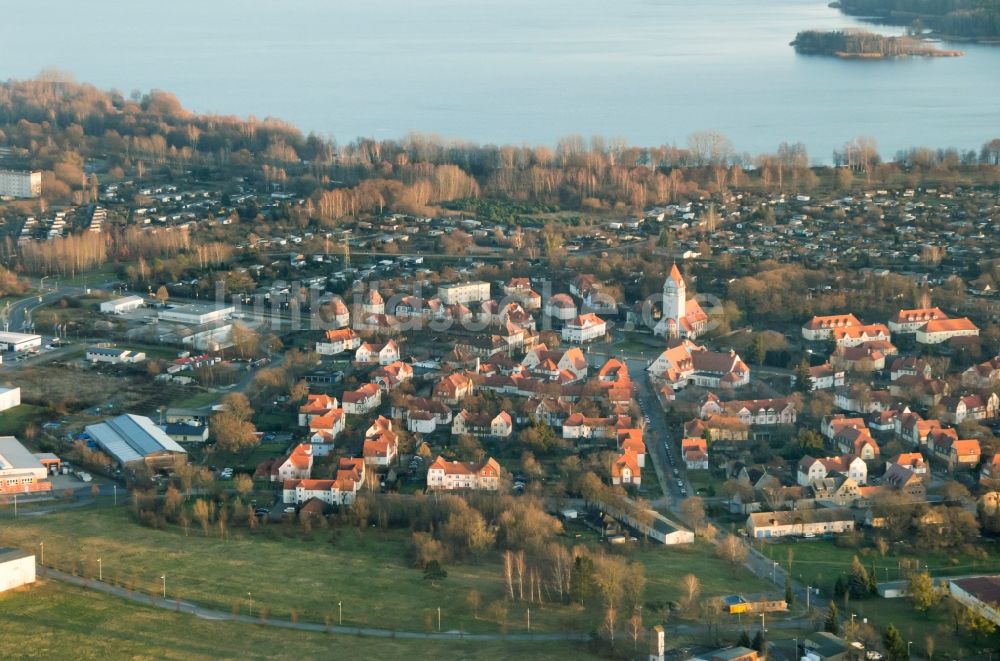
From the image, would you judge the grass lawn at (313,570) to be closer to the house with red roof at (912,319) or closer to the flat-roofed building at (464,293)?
the house with red roof at (912,319)

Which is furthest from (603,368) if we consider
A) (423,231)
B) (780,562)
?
(423,231)

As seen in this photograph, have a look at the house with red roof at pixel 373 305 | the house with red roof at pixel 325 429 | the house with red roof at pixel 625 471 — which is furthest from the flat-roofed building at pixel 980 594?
the house with red roof at pixel 373 305

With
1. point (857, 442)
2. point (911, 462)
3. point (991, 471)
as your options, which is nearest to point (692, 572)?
point (911, 462)

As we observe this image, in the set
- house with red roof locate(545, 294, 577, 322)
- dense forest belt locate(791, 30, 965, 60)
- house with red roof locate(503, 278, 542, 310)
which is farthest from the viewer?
dense forest belt locate(791, 30, 965, 60)

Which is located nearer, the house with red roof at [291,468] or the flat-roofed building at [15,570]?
the flat-roofed building at [15,570]

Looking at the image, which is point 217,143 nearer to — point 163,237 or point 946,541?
point 163,237

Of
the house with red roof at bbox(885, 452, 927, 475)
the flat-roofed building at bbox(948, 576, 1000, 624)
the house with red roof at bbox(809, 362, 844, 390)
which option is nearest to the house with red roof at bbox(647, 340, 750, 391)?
the house with red roof at bbox(809, 362, 844, 390)

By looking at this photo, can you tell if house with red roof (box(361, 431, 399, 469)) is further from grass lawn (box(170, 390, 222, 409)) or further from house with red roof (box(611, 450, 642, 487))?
Answer: grass lawn (box(170, 390, 222, 409))
